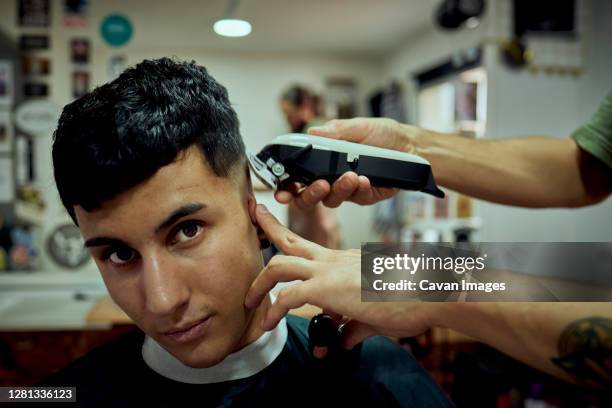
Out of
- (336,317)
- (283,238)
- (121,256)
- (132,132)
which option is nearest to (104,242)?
(121,256)

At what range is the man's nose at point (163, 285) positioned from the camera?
0.70m

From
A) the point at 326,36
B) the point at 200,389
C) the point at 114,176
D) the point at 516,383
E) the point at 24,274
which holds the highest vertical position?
the point at 326,36

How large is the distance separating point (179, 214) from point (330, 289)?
0.27 meters

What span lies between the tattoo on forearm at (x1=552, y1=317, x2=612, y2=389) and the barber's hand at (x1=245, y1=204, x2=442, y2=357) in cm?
16

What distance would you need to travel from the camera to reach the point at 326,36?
135 centimetres

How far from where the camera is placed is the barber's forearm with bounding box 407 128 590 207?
3.60ft

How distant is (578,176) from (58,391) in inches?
48.4

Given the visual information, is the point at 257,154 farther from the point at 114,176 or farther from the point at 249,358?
the point at 249,358

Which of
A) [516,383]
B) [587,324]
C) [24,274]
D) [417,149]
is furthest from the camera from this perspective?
[516,383]

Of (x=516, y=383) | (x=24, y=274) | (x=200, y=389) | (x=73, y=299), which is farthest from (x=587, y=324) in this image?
(x=24, y=274)

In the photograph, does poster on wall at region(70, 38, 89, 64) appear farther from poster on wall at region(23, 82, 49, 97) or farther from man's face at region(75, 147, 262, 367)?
man's face at region(75, 147, 262, 367)

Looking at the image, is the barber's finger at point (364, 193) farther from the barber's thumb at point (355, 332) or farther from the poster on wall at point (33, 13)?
the poster on wall at point (33, 13)

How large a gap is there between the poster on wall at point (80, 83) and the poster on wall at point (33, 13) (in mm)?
180

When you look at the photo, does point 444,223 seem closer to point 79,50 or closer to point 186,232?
point 186,232
